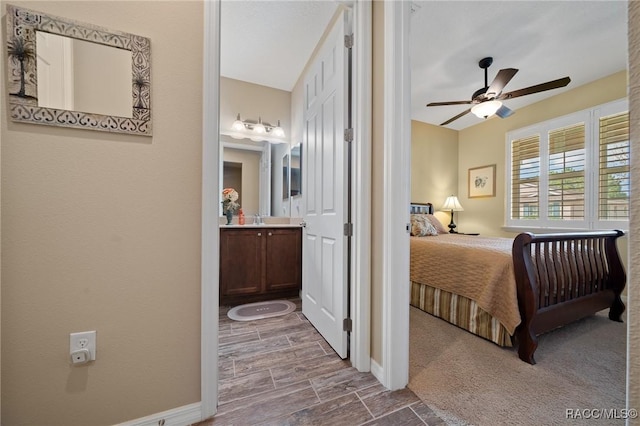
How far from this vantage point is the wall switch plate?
0.98 m

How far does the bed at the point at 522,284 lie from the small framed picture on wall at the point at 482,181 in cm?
218

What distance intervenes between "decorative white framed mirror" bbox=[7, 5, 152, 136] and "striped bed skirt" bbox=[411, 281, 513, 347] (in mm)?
2482

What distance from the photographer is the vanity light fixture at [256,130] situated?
3.05m

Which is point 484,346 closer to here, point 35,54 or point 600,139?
point 35,54

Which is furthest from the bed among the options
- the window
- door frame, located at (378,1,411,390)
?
the window

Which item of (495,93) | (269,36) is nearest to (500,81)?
(495,93)

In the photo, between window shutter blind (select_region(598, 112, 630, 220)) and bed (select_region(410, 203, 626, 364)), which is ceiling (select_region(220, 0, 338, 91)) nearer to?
bed (select_region(410, 203, 626, 364))

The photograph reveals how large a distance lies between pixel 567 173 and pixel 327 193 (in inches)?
148

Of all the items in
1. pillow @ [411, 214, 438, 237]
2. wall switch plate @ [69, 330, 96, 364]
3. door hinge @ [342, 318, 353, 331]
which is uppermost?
pillow @ [411, 214, 438, 237]

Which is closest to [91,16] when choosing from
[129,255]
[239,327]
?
[129,255]

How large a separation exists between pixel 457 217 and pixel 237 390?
15.9 feet

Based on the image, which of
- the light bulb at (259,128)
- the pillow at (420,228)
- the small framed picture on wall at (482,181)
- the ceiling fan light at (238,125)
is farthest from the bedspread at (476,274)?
the small framed picture on wall at (482,181)

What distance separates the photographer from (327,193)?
6.10ft

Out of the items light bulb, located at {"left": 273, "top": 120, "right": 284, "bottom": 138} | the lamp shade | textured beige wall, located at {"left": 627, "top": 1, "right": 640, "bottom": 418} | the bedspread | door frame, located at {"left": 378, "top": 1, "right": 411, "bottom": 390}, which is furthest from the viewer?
the lamp shade
